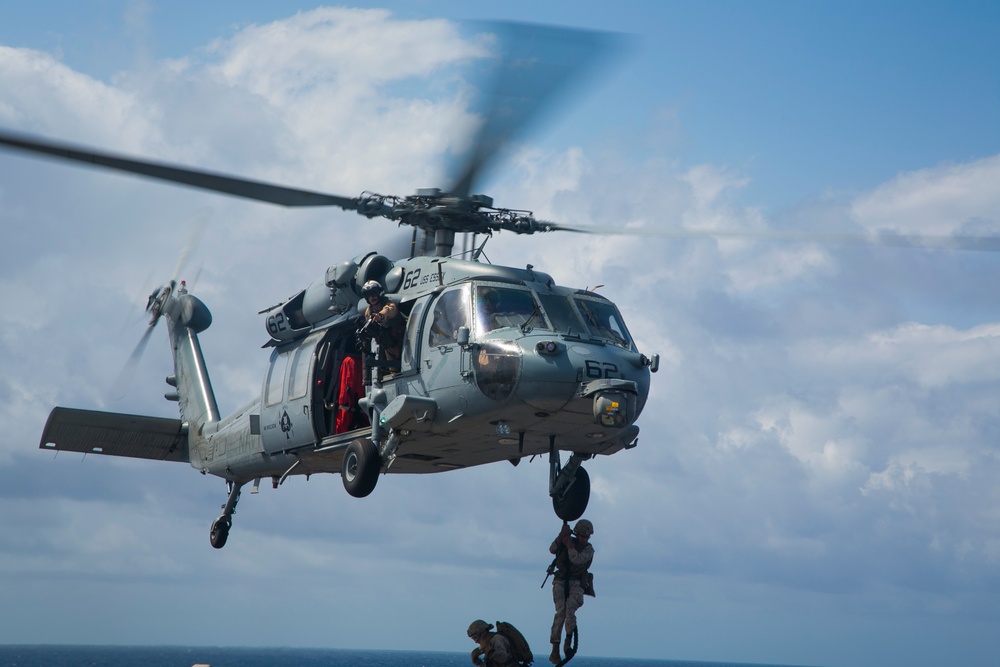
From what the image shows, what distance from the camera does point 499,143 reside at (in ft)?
52.0

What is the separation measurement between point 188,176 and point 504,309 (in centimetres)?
459

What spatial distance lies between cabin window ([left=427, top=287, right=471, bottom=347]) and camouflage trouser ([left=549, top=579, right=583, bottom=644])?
3842 millimetres

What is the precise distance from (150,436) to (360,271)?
25.5 ft

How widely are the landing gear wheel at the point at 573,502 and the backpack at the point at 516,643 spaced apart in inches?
100

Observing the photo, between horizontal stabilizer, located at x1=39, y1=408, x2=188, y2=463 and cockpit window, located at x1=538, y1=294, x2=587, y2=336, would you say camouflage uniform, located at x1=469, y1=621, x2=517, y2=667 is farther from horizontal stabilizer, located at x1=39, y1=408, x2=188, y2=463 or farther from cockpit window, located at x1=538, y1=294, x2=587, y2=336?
horizontal stabilizer, located at x1=39, y1=408, x2=188, y2=463

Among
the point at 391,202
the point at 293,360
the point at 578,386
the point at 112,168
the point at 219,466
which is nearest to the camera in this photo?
the point at 112,168

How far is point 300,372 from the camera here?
18.4 meters

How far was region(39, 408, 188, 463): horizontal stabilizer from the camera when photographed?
21.5m

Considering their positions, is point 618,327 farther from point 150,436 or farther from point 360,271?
point 150,436

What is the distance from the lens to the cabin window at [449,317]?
15.8 m

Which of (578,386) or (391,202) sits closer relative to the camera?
(578,386)

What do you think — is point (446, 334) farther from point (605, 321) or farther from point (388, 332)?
point (605, 321)

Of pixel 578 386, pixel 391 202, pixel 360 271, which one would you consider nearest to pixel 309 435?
pixel 360 271

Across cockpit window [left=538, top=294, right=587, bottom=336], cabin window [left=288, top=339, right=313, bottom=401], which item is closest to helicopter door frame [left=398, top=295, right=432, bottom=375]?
cockpit window [left=538, top=294, right=587, bottom=336]
